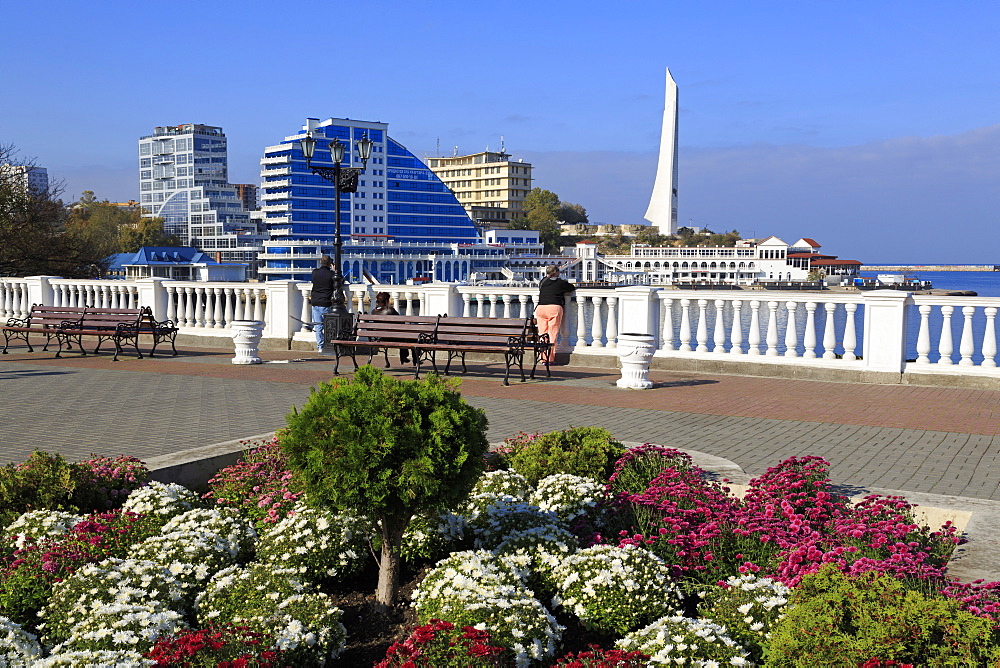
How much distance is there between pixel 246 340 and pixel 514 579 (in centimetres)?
1280

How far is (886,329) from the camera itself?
43.3 ft

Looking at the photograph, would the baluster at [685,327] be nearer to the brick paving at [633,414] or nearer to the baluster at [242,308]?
the brick paving at [633,414]

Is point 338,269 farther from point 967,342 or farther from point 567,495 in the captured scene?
point 567,495

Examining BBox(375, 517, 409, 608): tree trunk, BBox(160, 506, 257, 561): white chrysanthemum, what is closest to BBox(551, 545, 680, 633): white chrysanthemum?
BBox(375, 517, 409, 608): tree trunk

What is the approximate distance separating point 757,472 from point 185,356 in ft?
44.7

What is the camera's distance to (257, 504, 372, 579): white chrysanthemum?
4.85m

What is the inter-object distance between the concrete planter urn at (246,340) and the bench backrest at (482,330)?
3.99 m

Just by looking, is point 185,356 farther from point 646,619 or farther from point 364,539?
point 646,619

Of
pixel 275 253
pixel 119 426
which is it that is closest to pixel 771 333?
pixel 119 426

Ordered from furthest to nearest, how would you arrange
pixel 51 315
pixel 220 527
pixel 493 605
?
pixel 51 315 → pixel 220 527 → pixel 493 605

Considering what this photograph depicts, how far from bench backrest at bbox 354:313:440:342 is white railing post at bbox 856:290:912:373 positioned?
21.4 ft

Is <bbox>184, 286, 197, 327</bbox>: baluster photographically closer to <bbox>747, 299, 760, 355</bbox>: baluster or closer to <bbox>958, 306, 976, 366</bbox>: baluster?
<bbox>747, 299, 760, 355</bbox>: baluster

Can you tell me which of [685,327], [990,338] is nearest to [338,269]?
[685,327]

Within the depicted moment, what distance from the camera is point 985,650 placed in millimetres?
3295
